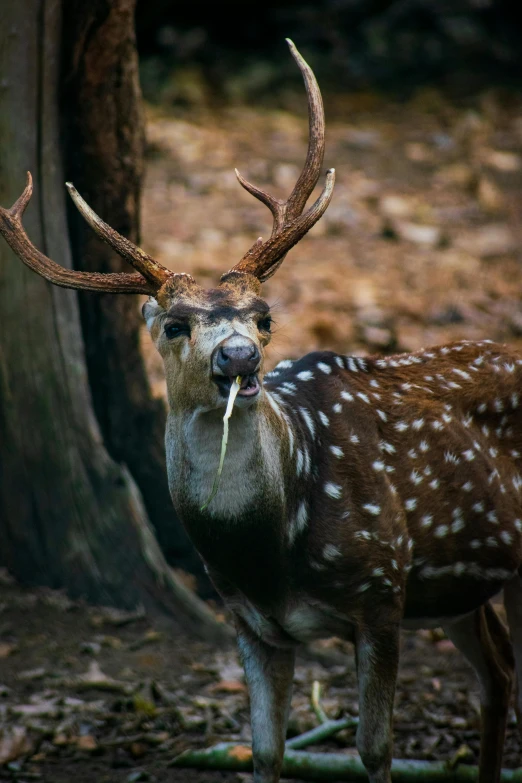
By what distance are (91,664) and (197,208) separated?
7072 millimetres

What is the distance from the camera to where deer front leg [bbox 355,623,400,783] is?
14.1ft

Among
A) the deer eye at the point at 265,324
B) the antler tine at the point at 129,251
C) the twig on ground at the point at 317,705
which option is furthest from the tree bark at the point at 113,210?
the deer eye at the point at 265,324

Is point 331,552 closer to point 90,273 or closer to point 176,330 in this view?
point 176,330

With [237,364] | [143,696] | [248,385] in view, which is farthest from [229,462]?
[143,696]

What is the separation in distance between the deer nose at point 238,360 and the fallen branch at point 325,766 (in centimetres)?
211

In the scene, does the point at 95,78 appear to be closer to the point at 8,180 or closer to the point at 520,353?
the point at 8,180

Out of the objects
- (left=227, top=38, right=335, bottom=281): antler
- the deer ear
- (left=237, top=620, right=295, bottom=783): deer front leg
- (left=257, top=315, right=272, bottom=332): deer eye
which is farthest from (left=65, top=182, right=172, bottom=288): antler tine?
(left=237, top=620, right=295, bottom=783): deer front leg

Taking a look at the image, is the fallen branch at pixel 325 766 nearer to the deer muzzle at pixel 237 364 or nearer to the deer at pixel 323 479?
the deer at pixel 323 479

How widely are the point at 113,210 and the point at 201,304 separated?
7.45 feet

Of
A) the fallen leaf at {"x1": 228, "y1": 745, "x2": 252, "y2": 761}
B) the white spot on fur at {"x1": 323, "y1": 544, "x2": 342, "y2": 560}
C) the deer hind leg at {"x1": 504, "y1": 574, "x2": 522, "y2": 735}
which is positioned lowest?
the fallen leaf at {"x1": 228, "y1": 745, "x2": 252, "y2": 761}

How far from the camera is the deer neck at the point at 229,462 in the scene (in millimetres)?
4020

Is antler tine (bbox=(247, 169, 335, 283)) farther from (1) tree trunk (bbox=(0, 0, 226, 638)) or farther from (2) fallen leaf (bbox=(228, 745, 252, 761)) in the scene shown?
(2) fallen leaf (bbox=(228, 745, 252, 761))

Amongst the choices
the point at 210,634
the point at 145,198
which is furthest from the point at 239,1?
the point at 210,634

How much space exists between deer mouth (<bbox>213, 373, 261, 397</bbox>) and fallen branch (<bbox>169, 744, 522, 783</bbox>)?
79.2 inches
